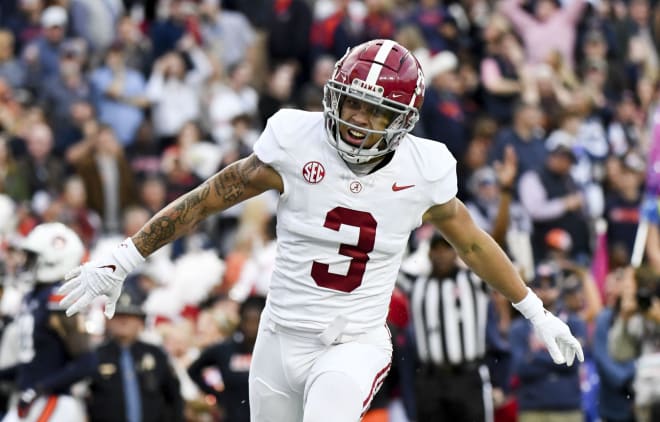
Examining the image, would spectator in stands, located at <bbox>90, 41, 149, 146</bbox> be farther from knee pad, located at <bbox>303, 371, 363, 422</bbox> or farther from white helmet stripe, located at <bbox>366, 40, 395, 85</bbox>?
knee pad, located at <bbox>303, 371, 363, 422</bbox>

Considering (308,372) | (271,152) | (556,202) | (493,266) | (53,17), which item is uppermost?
(271,152)

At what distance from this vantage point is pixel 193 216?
6.07 meters

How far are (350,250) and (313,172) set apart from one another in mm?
329

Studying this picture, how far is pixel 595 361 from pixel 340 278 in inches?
181

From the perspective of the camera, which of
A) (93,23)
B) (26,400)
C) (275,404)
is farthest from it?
(93,23)

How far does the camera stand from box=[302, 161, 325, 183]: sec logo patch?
5.97 meters

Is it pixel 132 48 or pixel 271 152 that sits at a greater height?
pixel 271 152

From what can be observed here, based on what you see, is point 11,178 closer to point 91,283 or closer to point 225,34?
point 225,34

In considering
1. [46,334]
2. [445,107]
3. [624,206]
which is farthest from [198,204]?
[445,107]

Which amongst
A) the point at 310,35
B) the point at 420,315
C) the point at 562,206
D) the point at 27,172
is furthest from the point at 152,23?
the point at 420,315

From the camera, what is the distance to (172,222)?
6066mm

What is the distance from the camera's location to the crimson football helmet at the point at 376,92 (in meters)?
5.92

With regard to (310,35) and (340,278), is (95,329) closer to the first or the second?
(340,278)

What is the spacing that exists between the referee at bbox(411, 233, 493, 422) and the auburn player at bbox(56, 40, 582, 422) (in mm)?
3566
